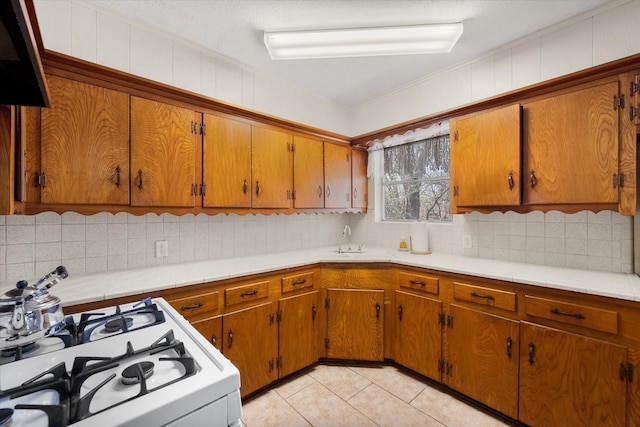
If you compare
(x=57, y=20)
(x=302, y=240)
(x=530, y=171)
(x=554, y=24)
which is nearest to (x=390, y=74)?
(x=554, y=24)

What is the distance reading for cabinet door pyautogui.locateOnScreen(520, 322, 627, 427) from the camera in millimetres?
1423

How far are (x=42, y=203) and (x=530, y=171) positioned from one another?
2957 mm

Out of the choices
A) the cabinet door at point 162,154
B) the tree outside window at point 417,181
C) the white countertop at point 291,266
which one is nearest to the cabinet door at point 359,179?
the tree outside window at point 417,181

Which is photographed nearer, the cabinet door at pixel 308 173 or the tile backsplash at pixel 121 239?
the tile backsplash at pixel 121 239

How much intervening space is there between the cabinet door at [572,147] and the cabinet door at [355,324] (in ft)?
4.55

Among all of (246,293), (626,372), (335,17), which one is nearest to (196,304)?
(246,293)

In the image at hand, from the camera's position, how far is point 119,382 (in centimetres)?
73

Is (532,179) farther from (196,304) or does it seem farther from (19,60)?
(19,60)

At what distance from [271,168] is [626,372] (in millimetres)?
2517

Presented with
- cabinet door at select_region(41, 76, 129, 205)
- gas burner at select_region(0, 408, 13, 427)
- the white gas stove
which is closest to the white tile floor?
the white gas stove

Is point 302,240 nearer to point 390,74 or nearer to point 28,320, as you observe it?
point 390,74

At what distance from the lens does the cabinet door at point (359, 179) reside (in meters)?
3.21

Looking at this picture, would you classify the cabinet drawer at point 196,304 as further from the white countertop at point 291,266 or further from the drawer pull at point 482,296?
the drawer pull at point 482,296

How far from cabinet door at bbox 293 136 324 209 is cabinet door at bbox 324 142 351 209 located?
7 cm
